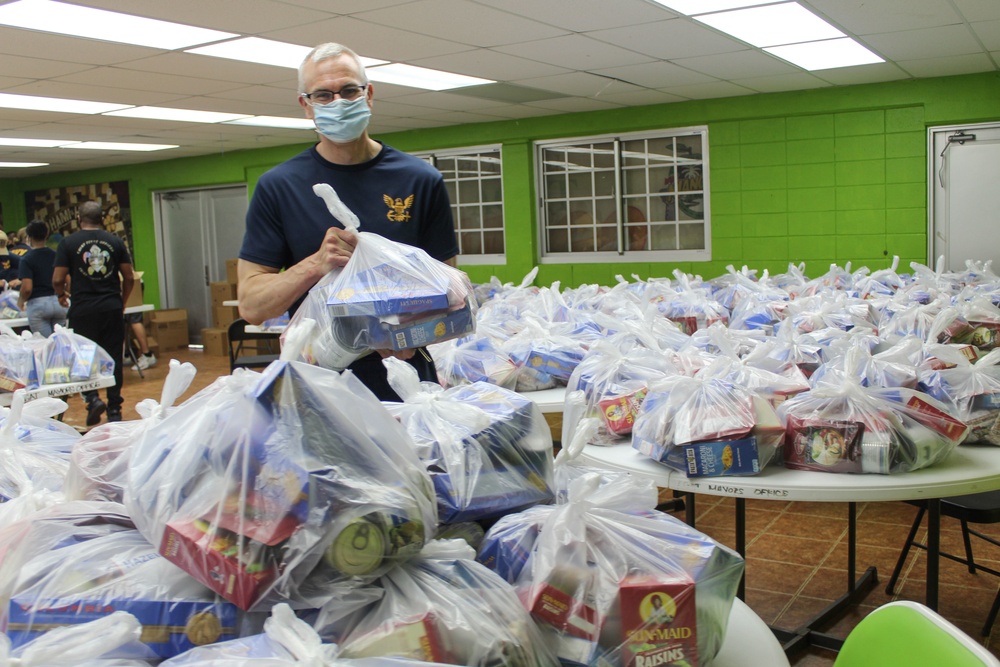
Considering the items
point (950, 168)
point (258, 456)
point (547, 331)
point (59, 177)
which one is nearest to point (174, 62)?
point (547, 331)

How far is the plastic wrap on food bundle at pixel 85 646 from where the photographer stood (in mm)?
754

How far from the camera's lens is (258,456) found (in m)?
0.86

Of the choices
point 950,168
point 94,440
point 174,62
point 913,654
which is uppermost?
point 174,62

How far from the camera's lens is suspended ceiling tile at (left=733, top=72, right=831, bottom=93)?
6.57 m

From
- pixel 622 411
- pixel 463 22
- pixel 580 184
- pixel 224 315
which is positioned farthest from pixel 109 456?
pixel 224 315

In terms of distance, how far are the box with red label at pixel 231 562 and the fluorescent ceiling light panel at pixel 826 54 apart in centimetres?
545

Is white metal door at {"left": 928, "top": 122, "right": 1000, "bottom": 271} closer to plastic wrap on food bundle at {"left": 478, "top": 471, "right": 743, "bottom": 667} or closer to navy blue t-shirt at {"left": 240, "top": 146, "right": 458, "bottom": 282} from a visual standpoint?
navy blue t-shirt at {"left": 240, "top": 146, "right": 458, "bottom": 282}

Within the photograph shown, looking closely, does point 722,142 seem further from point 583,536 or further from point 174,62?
→ point 583,536

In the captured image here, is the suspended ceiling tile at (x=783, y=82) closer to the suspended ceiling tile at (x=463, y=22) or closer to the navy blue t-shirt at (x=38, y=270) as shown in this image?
the suspended ceiling tile at (x=463, y=22)

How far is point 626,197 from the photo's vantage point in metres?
8.27

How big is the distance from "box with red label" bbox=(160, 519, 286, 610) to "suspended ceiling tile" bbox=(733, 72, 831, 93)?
21.3 feet

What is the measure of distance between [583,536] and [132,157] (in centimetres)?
1096

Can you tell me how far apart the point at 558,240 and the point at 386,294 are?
24.3ft

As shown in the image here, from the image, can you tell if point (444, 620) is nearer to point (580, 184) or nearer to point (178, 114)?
point (178, 114)
